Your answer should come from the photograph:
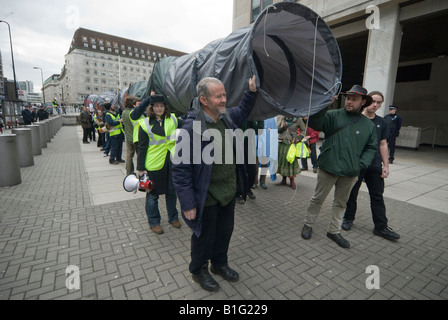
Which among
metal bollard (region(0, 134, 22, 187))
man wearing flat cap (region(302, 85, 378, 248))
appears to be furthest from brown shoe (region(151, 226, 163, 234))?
metal bollard (region(0, 134, 22, 187))

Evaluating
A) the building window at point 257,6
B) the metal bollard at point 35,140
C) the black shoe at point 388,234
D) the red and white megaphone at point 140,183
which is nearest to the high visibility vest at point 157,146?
the red and white megaphone at point 140,183

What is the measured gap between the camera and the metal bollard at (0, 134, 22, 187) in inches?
223

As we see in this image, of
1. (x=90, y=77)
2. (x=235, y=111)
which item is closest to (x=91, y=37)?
(x=90, y=77)

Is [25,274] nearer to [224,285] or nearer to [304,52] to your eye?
[224,285]

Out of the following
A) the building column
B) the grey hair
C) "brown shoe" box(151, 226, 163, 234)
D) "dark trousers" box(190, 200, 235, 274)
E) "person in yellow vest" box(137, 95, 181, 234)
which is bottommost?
"brown shoe" box(151, 226, 163, 234)

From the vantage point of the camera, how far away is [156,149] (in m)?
3.53

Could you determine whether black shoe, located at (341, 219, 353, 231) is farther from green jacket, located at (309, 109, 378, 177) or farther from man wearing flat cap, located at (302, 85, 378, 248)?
green jacket, located at (309, 109, 378, 177)

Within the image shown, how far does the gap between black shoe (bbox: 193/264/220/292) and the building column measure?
938 centimetres

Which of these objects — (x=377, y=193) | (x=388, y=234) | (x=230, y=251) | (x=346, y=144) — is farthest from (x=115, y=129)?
(x=388, y=234)

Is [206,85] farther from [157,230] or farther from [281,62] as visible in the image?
[157,230]

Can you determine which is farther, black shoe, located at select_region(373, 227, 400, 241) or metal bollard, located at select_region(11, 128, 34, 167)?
metal bollard, located at select_region(11, 128, 34, 167)

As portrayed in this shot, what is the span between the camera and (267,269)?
284cm

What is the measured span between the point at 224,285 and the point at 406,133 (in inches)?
543

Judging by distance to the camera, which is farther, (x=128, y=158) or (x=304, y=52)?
(x=128, y=158)
